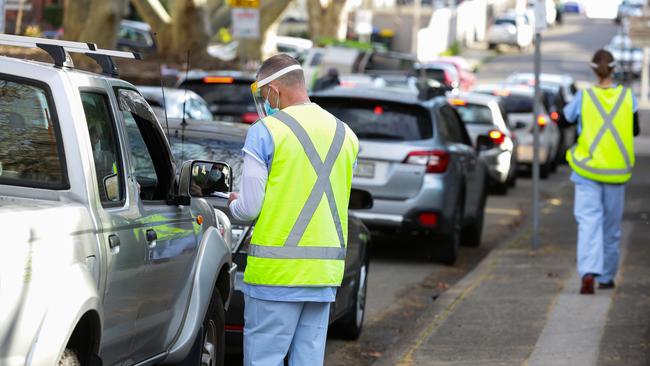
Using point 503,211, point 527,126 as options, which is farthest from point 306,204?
point 527,126

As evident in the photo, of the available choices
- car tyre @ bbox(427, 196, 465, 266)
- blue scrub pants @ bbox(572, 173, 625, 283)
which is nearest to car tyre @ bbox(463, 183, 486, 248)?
car tyre @ bbox(427, 196, 465, 266)

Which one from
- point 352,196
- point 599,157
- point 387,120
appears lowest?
point 387,120

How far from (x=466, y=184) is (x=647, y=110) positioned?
109 feet

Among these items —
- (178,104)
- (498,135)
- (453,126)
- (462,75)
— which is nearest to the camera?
(453,126)

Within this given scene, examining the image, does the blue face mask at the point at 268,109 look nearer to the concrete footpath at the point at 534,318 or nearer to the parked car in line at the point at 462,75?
the concrete footpath at the point at 534,318

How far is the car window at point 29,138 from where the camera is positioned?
520 centimetres

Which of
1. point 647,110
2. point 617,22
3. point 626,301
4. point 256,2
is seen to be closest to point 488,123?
point 256,2

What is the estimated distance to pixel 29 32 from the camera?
2930cm

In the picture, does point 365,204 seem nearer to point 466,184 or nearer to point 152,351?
point 152,351

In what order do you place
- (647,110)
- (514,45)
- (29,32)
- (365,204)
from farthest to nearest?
(514,45)
(647,110)
(29,32)
(365,204)

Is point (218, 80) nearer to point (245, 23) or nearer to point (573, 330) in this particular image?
point (245, 23)

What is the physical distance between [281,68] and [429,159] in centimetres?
769

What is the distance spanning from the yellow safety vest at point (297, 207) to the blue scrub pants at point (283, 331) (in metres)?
0.12

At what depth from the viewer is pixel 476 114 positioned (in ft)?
76.1
